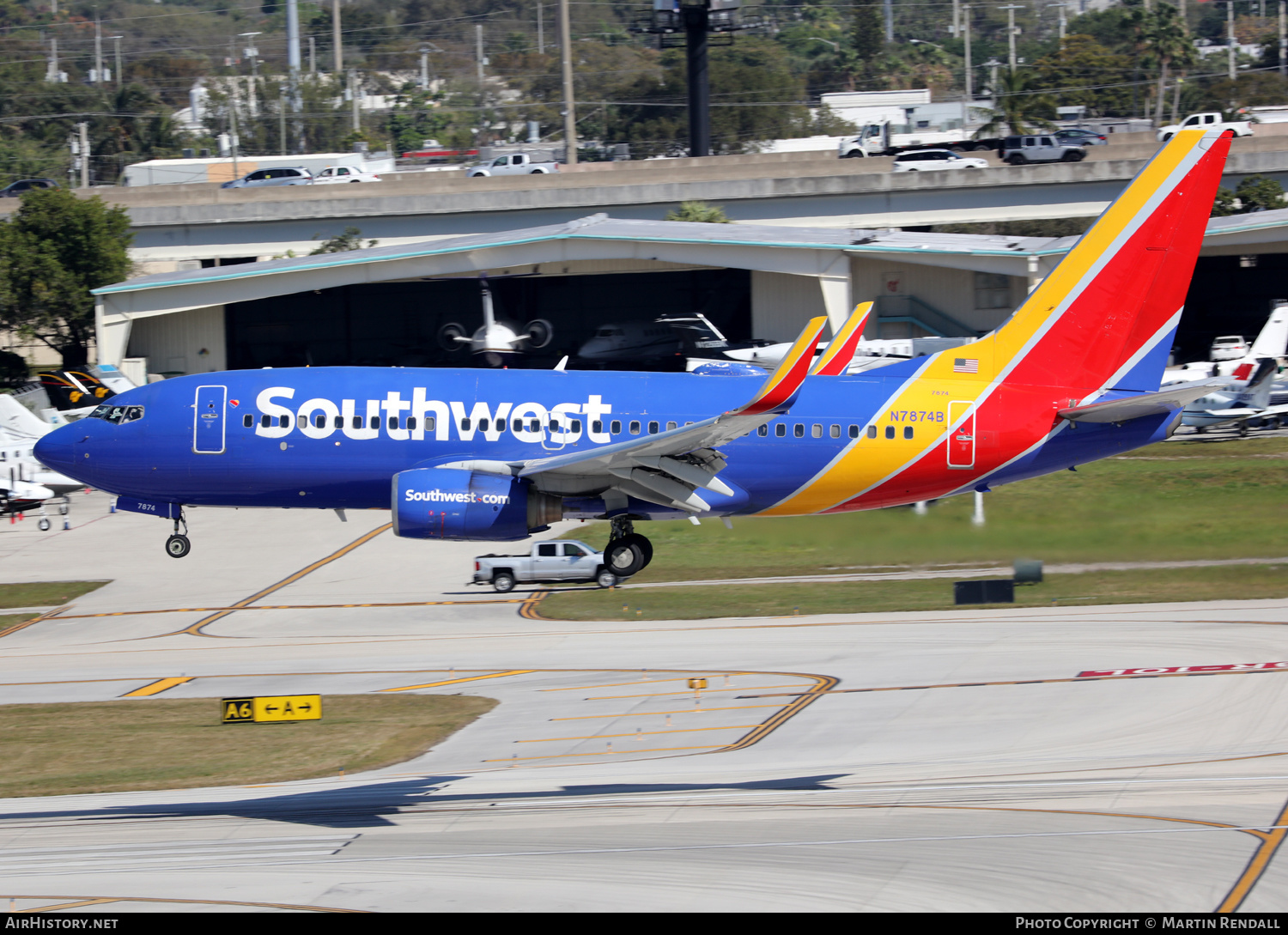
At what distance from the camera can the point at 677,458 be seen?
103 feet

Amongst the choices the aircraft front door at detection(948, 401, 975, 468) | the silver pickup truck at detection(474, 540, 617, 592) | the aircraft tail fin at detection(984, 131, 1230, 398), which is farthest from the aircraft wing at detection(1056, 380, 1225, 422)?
the silver pickup truck at detection(474, 540, 617, 592)

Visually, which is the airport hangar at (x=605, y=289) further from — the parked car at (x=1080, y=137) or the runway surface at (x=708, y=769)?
the runway surface at (x=708, y=769)

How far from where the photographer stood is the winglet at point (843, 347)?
3256 cm

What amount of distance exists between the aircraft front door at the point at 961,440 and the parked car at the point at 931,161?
65.9 meters

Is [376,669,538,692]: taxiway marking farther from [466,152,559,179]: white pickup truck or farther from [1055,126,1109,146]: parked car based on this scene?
[1055,126,1109,146]: parked car

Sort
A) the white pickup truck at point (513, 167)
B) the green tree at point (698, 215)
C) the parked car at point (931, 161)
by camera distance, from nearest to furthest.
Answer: the green tree at point (698, 215), the parked car at point (931, 161), the white pickup truck at point (513, 167)

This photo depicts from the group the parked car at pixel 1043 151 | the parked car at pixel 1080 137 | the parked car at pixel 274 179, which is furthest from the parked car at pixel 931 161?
the parked car at pixel 274 179

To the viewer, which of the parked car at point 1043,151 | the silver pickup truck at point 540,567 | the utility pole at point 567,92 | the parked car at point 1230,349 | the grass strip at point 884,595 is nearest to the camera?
the grass strip at point 884,595

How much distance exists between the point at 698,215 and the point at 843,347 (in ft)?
189

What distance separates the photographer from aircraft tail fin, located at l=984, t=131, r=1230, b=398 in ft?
112

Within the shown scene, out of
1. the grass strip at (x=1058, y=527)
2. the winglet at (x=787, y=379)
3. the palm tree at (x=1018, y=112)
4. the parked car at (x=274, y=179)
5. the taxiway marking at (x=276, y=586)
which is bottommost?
the taxiway marking at (x=276, y=586)

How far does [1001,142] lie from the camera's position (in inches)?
4176
